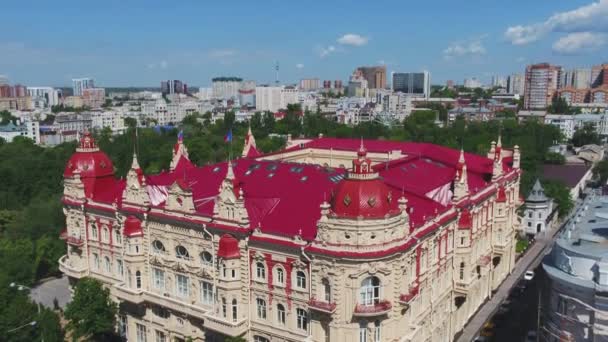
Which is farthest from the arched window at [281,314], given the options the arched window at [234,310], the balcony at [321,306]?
the balcony at [321,306]

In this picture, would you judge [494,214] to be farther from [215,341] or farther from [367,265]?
[215,341]

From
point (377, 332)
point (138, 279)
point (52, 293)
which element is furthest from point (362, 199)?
point (52, 293)

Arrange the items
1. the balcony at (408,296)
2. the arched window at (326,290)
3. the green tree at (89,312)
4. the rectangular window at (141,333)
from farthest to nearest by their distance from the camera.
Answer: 1. the rectangular window at (141,333)
2. the green tree at (89,312)
3. the balcony at (408,296)
4. the arched window at (326,290)

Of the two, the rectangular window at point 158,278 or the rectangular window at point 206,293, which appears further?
the rectangular window at point 158,278

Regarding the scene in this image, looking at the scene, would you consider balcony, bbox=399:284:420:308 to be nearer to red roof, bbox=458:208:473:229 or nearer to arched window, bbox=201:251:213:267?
red roof, bbox=458:208:473:229

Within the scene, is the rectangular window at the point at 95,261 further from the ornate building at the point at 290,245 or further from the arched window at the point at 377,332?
the arched window at the point at 377,332

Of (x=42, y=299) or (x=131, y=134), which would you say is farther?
(x=131, y=134)

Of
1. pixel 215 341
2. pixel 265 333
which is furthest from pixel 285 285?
pixel 215 341
